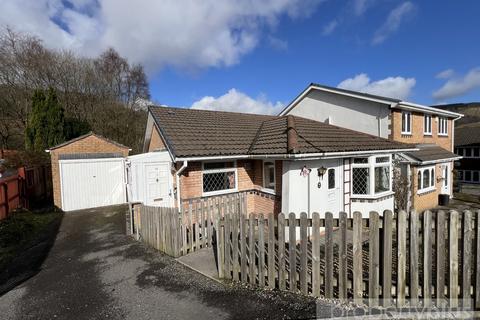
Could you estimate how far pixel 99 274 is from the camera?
5.73m

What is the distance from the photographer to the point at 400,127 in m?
12.7

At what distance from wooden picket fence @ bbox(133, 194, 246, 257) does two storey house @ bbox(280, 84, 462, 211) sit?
5.85 m

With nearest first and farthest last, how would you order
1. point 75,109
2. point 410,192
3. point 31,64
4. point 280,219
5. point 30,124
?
point 280,219
point 410,192
point 30,124
point 31,64
point 75,109

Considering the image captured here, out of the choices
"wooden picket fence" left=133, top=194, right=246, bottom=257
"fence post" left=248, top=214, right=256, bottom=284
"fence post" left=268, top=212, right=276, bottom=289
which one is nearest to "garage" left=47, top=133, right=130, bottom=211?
"wooden picket fence" left=133, top=194, right=246, bottom=257

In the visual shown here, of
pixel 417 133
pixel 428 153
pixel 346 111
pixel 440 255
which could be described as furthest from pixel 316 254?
pixel 417 133

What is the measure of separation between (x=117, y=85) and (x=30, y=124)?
9.13m

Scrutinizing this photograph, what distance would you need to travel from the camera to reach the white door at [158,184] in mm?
8617

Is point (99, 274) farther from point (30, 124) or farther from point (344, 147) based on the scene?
point (30, 124)

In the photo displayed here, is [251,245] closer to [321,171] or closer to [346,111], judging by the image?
[321,171]

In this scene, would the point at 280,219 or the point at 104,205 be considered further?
the point at 104,205

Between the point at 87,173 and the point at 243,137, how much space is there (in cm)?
919

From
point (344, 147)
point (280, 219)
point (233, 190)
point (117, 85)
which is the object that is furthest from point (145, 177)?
point (117, 85)

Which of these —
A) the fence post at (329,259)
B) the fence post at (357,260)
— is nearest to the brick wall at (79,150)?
the fence post at (329,259)

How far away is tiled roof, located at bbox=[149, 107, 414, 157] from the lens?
8.15 m
